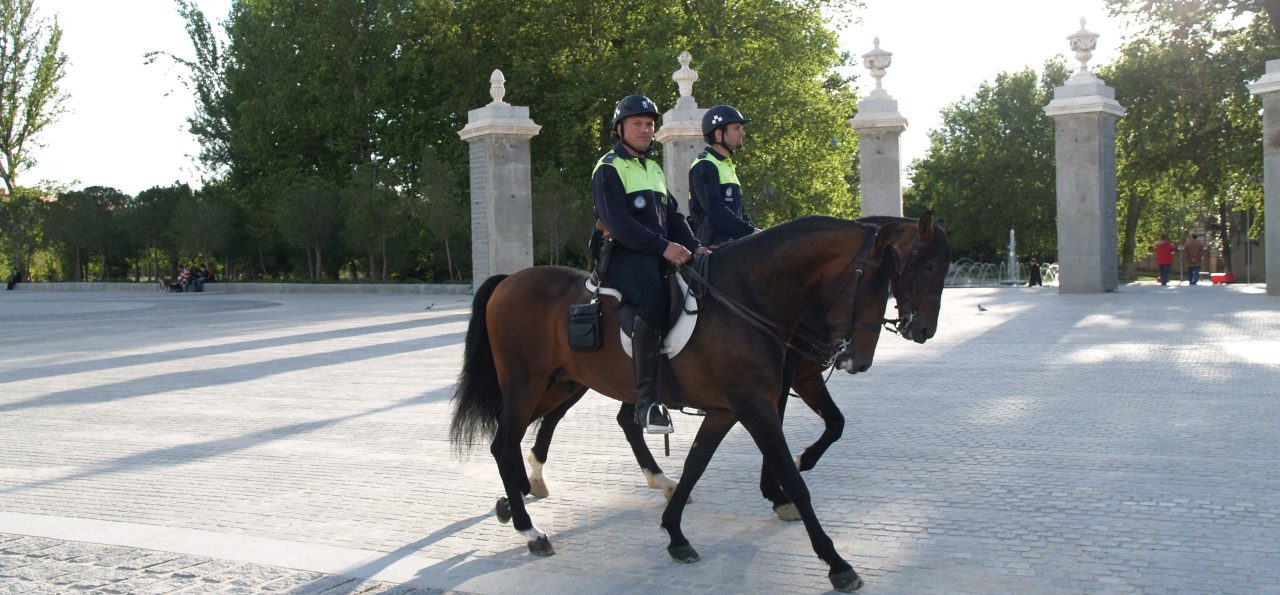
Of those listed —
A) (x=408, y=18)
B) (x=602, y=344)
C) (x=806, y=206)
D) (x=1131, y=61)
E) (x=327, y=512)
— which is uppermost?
(x=408, y=18)

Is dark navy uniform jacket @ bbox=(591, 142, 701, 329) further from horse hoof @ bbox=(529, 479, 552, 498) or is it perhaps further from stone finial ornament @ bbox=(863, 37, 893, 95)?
stone finial ornament @ bbox=(863, 37, 893, 95)

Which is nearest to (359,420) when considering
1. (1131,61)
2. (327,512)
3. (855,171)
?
(327,512)

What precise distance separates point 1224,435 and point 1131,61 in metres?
28.4

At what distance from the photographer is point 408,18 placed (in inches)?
1813

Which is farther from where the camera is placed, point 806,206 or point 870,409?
point 806,206

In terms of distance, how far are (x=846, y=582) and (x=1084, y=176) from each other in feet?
84.7

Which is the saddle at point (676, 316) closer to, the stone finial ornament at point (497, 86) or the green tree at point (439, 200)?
the stone finial ornament at point (497, 86)

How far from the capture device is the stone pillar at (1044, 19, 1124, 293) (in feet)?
93.5

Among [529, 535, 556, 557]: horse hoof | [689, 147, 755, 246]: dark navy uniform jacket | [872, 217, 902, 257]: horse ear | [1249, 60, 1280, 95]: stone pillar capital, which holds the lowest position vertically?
[529, 535, 556, 557]: horse hoof

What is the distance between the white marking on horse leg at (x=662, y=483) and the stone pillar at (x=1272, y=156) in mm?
23292

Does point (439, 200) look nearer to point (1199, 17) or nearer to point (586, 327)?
point (1199, 17)

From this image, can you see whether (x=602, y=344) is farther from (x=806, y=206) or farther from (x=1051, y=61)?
(x=1051, y=61)

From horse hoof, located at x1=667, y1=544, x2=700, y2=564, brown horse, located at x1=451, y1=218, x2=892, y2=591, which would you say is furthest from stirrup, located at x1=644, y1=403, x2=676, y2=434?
horse hoof, located at x1=667, y1=544, x2=700, y2=564

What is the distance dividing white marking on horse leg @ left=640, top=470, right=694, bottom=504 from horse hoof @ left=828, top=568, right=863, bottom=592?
2051 mm
